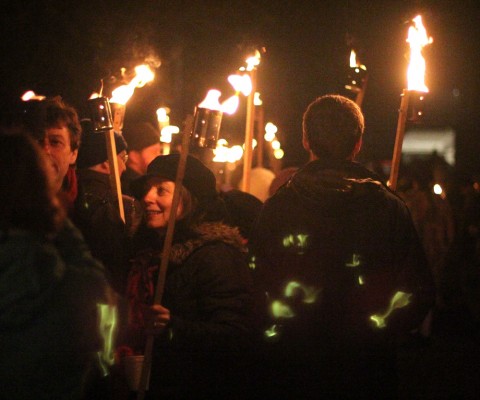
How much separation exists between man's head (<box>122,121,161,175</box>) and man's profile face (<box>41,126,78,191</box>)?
12.6 ft

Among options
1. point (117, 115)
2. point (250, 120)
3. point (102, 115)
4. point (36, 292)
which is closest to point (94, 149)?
point (117, 115)

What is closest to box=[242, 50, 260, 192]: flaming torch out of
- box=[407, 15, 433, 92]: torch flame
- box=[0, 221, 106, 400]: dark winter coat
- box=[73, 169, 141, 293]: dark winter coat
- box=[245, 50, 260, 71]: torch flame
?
box=[245, 50, 260, 71]: torch flame

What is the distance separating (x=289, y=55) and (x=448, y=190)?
464cm

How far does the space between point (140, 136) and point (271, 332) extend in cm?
477

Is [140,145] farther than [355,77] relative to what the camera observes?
Yes

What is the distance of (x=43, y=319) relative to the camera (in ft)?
9.21

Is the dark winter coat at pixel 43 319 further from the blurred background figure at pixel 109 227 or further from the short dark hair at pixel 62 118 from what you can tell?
the short dark hair at pixel 62 118

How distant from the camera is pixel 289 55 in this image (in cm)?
1620

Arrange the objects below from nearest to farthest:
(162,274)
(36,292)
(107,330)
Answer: (36,292) < (107,330) < (162,274)

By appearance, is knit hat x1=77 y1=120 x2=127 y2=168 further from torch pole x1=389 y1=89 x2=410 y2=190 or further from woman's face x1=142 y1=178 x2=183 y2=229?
torch pole x1=389 y1=89 x2=410 y2=190

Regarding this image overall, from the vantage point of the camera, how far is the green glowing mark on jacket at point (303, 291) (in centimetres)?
380

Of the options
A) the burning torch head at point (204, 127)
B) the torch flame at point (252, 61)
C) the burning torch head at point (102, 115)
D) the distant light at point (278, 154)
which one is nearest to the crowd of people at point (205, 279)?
the burning torch head at point (204, 127)

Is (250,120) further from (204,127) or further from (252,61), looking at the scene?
(204,127)

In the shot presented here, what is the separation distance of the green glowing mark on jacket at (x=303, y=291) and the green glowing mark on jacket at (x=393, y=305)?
0.28 m
